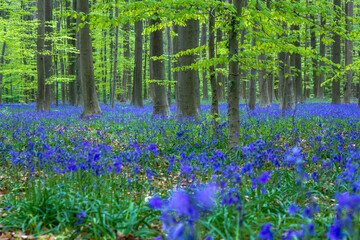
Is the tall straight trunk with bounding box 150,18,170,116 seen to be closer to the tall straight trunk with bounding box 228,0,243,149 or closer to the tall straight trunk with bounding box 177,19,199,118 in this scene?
the tall straight trunk with bounding box 177,19,199,118

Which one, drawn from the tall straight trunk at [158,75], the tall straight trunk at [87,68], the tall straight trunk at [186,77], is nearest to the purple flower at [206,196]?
the tall straight trunk at [186,77]

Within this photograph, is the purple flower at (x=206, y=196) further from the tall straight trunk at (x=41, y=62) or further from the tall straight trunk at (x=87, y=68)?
the tall straight trunk at (x=41, y=62)

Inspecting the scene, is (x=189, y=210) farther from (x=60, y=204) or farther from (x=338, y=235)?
(x=60, y=204)

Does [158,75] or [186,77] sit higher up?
[158,75]

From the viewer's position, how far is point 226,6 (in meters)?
5.54

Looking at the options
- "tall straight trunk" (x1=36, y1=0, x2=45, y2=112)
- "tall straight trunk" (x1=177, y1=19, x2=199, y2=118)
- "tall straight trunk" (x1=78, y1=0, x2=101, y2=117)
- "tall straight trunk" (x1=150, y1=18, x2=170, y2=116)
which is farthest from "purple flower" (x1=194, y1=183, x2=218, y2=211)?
"tall straight trunk" (x1=36, y1=0, x2=45, y2=112)

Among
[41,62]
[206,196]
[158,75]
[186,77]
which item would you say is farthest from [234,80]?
[41,62]

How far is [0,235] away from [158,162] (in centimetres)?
352

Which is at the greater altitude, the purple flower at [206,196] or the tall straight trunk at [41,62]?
the tall straight trunk at [41,62]

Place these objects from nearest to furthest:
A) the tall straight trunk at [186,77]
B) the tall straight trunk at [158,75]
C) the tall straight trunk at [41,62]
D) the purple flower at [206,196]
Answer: the purple flower at [206,196], the tall straight trunk at [186,77], the tall straight trunk at [158,75], the tall straight trunk at [41,62]

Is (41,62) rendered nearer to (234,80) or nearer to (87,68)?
(87,68)

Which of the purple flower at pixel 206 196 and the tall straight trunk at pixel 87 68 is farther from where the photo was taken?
the tall straight trunk at pixel 87 68

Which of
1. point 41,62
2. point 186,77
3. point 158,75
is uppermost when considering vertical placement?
point 41,62

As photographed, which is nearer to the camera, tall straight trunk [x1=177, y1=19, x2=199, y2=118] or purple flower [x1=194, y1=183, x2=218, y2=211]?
purple flower [x1=194, y1=183, x2=218, y2=211]
